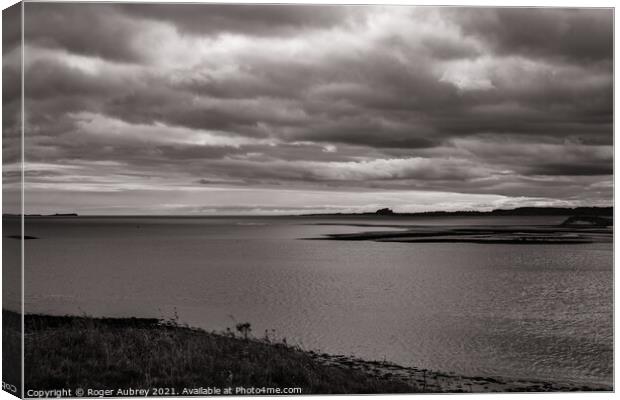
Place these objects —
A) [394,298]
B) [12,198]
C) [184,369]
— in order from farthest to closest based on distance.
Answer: [394,298], [184,369], [12,198]

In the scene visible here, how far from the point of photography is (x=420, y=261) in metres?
39.2

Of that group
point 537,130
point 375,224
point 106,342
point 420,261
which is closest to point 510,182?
point 537,130

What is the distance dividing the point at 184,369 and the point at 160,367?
15.3 inches

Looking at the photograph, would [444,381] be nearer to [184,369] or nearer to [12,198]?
[184,369]

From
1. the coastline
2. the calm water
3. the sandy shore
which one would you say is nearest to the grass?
the coastline

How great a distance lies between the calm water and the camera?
50.6ft

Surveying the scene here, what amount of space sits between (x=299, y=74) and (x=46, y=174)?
5228 millimetres

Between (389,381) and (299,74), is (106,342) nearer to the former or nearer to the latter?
(389,381)

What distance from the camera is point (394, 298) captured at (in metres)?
25.3

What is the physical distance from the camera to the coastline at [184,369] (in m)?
11.0

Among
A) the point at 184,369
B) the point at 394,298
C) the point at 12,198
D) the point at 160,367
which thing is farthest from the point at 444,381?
the point at 394,298

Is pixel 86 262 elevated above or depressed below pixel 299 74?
below

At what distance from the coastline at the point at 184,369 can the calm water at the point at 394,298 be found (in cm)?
160

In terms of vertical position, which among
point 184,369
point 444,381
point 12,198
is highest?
point 12,198
